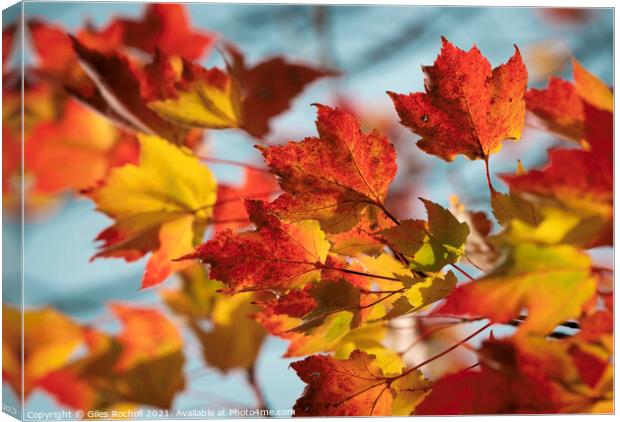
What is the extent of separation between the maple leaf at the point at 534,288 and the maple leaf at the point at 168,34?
32 cm

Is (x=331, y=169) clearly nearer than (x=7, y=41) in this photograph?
Yes

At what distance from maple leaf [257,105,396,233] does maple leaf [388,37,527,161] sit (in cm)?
1

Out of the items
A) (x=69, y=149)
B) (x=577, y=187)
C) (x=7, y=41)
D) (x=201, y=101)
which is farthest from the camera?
(x=69, y=149)

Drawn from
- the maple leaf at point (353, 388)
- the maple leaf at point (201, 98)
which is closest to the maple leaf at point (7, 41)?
the maple leaf at point (201, 98)

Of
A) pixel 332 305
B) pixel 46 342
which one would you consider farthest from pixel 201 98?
pixel 46 342

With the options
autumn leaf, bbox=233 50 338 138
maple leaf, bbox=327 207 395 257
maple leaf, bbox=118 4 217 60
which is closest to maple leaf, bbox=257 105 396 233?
maple leaf, bbox=327 207 395 257

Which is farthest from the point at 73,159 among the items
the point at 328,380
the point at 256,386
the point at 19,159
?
the point at 328,380

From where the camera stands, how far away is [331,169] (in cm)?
21

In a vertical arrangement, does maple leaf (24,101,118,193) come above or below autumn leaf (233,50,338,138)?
above

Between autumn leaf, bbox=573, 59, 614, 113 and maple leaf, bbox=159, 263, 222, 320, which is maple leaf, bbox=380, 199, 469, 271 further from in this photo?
maple leaf, bbox=159, 263, 222, 320

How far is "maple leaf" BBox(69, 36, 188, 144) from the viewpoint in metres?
0.29

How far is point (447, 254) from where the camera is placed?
209mm

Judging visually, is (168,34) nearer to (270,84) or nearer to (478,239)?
(270,84)

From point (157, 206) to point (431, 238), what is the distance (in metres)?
0.13
